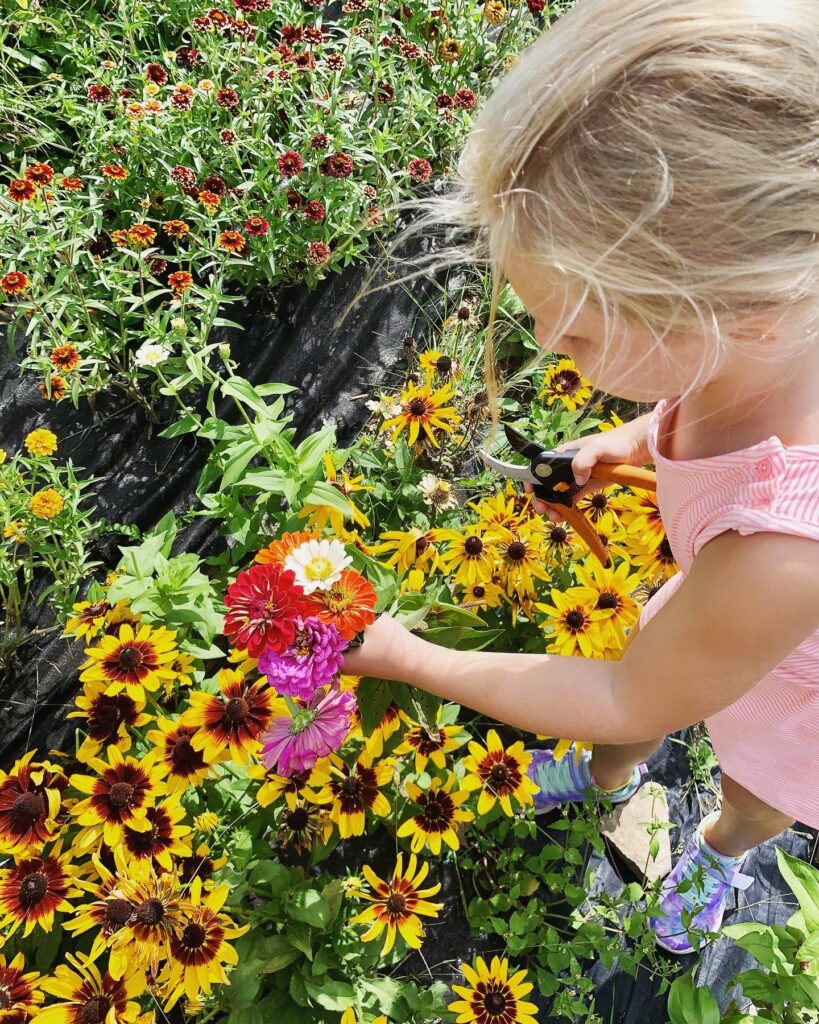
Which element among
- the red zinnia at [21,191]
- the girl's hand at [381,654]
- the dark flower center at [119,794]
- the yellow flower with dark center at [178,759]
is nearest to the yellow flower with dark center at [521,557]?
the girl's hand at [381,654]

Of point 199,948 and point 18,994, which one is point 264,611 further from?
point 18,994

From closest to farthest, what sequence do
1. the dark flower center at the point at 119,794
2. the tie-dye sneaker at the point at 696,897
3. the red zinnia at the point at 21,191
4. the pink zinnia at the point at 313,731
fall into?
the pink zinnia at the point at 313,731, the dark flower center at the point at 119,794, the tie-dye sneaker at the point at 696,897, the red zinnia at the point at 21,191

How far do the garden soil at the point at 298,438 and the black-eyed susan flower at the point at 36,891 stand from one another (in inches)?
20.4

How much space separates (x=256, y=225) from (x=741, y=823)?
1.53m

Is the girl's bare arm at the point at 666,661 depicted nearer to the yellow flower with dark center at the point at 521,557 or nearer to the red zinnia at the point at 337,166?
the yellow flower with dark center at the point at 521,557

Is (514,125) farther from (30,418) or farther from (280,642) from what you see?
(30,418)

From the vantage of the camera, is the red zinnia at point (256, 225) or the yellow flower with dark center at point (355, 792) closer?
the yellow flower with dark center at point (355, 792)

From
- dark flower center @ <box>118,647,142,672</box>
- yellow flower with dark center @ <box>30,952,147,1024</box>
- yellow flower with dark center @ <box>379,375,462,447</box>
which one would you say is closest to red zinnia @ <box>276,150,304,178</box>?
yellow flower with dark center @ <box>379,375,462,447</box>

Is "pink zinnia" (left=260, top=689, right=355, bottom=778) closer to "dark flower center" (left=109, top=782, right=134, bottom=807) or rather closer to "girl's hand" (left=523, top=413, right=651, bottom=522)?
"dark flower center" (left=109, top=782, right=134, bottom=807)

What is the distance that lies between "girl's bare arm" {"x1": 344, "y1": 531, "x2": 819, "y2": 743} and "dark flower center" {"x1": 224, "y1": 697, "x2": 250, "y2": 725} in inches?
7.8

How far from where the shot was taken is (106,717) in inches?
45.8

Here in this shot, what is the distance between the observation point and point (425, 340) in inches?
83.7

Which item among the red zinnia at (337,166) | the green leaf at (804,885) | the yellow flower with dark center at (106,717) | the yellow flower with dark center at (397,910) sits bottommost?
the green leaf at (804,885)

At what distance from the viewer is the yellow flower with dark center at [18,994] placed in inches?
39.1
